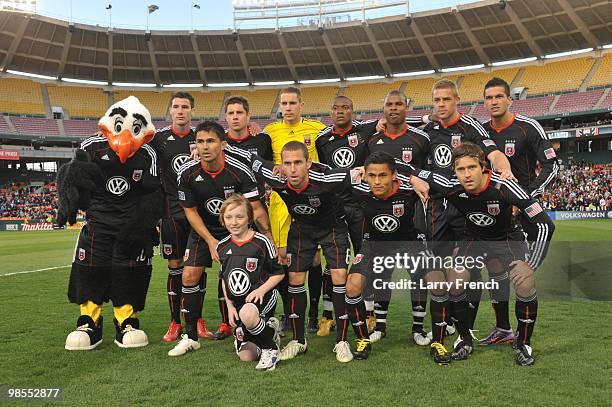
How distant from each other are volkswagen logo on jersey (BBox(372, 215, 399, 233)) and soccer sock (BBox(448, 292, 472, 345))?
77cm

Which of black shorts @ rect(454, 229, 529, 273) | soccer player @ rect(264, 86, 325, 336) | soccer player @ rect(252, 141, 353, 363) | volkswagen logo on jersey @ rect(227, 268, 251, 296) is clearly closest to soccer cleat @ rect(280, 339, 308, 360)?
soccer player @ rect(252, 141, 353, 363)

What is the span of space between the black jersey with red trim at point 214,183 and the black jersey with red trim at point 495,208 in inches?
60.1

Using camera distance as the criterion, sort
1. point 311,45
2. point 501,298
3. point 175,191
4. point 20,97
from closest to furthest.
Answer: point 501,298
point 175,191
point 311,45
point 20,97

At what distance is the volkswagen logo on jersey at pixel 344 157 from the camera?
5164 millimetres

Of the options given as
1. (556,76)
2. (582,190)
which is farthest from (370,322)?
(556,76)

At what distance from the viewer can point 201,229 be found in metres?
4.37

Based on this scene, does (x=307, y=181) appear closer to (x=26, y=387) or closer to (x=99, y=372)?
(x=99, y=372)

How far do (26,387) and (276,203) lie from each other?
289cm

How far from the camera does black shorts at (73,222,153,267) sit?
4.50 metres

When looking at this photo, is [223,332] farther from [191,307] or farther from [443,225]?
[443,225]

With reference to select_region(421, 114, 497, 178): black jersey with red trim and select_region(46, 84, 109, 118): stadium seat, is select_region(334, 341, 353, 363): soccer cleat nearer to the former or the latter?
select_region(421, 114, 497, 178): black jersey with red trim

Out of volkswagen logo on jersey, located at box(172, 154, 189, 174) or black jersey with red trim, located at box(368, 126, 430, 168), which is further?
volkswagen logo on jersey, located at box(172, 154, 189, 174)

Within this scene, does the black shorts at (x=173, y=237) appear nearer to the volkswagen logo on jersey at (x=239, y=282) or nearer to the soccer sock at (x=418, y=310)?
the volkswagen logo on jersey at (x=239, y=282)

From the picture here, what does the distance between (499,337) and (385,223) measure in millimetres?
1543
